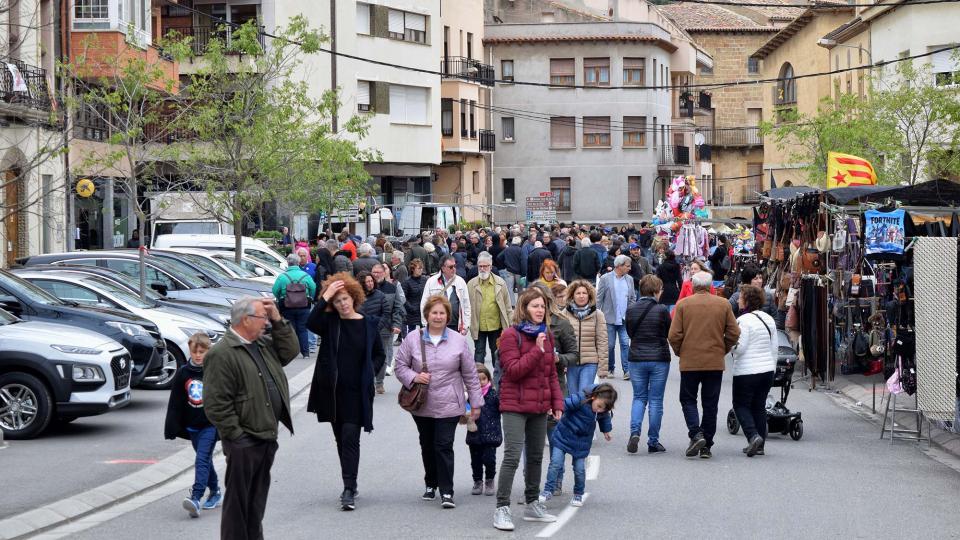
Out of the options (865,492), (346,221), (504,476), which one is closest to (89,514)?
(504,476)

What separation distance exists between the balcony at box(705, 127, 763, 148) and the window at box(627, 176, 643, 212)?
18212mm

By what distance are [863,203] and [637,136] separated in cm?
5562

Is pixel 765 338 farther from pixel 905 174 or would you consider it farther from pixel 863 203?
pixel 905 174

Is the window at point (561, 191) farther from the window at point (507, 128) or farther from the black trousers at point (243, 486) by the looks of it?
the black trousers at point (243, 486)

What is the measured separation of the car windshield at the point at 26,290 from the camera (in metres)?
16.7

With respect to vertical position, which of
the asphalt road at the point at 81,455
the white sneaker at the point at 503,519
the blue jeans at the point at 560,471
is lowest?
the asphalt road at the point at 81,455

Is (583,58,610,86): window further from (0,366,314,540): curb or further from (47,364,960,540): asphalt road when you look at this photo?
(0,366,314,540): curb

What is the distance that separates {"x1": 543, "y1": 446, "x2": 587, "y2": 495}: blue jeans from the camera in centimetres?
1091

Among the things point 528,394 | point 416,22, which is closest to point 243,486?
point 528,394

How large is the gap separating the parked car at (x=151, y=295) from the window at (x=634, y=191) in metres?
53.2

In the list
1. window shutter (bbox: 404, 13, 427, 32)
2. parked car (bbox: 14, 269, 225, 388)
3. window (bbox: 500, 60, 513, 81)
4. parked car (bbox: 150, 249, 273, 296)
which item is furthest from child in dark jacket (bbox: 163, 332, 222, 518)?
window (bbox: 500, 60, 513, 81)

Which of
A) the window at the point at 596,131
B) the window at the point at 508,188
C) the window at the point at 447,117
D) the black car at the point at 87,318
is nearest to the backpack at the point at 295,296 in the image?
the black car at the point at 87,318

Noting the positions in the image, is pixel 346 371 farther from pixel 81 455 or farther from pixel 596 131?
pixel 596 131

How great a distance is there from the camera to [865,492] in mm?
11680
